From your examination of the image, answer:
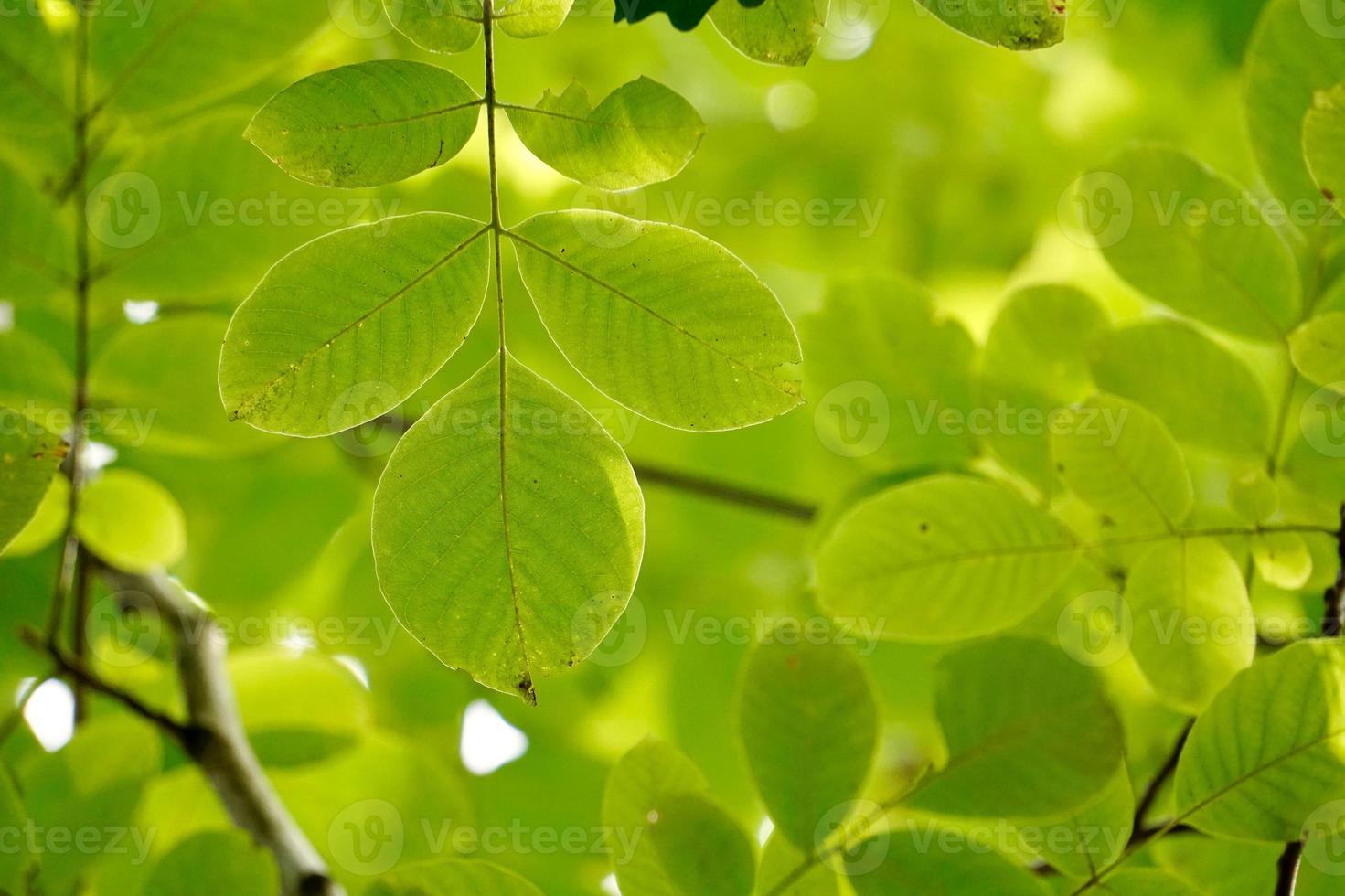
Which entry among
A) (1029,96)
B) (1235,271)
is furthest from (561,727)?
(1029,96)

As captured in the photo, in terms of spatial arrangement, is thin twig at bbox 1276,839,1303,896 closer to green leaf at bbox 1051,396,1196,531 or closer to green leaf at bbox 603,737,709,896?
green leaf at bbox 1051,396,1196,531

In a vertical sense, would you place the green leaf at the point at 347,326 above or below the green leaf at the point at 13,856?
above

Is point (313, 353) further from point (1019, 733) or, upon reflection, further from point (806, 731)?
point (1019, 733)

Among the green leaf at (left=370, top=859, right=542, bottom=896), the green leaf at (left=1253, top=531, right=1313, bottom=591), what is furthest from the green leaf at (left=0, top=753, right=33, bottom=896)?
the green leaf at (left=1253, top=531, right=1313, bottom=591)

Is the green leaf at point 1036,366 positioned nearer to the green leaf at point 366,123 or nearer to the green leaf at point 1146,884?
the green leaf at point 1146,884

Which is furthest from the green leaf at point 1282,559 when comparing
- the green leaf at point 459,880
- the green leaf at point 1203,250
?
the green leaf at point 459,880

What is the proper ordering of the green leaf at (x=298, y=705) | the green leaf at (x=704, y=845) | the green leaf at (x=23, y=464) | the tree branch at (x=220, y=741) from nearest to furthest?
the green leaf at (x=23, y=464) → the green leaf at (x=704, y=845) → the tree branch at (x=220, y=741) → the green leaf at (x=298, y=705)

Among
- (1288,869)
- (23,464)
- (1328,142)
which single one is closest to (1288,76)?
(1328,142)

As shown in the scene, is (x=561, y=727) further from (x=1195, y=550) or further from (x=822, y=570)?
(x=1195, y=550)
